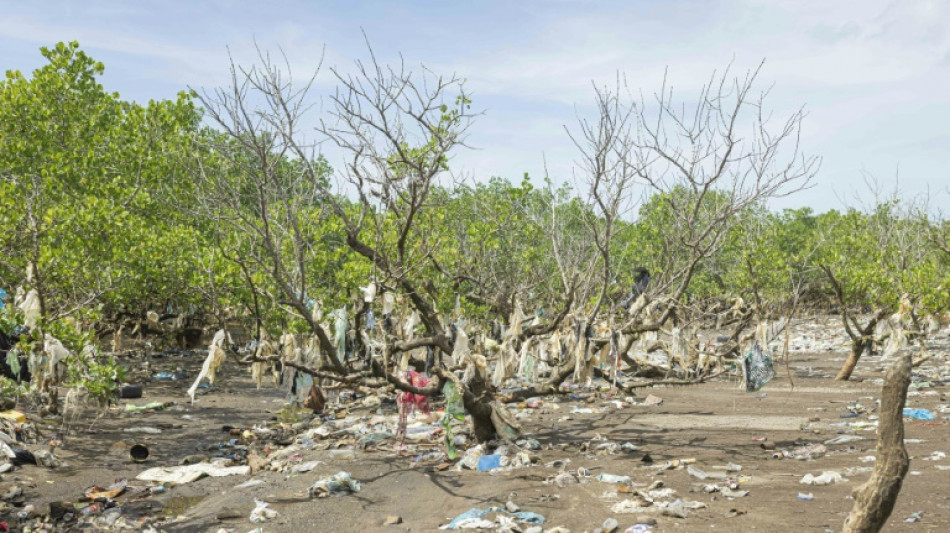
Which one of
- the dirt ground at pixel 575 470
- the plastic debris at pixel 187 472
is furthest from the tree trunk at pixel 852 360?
the plastic debris at pixel 187 472

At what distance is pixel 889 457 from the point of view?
11.8ft

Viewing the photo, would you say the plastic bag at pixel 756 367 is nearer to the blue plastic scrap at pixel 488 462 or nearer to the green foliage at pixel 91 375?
the blue plastic scrap at pixel 488 462

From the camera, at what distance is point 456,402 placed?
320 inches

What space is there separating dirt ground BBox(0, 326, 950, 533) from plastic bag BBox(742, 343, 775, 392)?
623mm

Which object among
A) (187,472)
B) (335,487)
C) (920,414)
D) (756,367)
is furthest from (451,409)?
(920,414)

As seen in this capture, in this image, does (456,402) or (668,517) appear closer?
(668,517)

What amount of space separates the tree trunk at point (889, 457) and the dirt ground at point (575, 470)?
1.76 m

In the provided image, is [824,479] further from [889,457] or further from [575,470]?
[889,457]

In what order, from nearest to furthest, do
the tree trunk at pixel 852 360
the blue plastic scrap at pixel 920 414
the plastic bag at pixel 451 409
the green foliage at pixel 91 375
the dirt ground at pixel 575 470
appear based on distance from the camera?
the dirt ground at pixel 575 470 → the plastic bag at pixel 451 409 → the green foliage at pixel 91 375 → the blue plastic scrap at pixel 920 414 → the tree trunk at pixel 852 360

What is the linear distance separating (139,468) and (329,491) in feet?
9.91

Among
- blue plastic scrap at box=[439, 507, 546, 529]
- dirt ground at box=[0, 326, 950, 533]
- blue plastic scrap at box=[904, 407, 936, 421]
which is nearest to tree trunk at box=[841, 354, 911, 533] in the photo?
dirt ground at box=[0, 326, 950, 533]

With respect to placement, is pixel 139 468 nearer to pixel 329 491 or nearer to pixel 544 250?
pixel 329 491

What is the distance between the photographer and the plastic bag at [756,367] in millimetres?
9039

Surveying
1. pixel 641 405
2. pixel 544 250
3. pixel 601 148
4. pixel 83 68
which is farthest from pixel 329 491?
pixel 83 68
